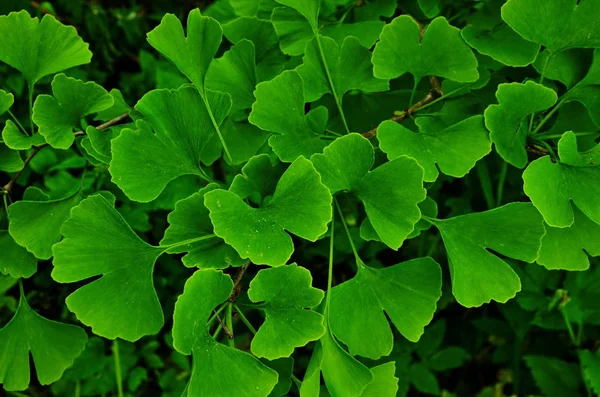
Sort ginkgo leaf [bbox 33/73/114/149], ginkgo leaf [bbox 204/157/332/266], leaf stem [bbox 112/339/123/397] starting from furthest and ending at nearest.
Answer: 1. leaf stem [bbox 112/339/123/397]
2. ginkgo leaf [bbox 33/73/114/149]
3. ginkgo leaf [bbox 204/157/332/266]

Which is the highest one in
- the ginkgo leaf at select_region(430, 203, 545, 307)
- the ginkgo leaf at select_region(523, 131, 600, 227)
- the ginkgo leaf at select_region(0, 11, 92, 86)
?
the ginkgo leaf at select_region(0, 11, 92, 86)

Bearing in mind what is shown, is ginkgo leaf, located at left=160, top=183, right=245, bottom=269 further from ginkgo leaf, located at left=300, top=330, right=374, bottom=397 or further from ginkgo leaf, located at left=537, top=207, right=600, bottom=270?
ginkgo leaf, located at left=537, top=207, right=600, bottom=270

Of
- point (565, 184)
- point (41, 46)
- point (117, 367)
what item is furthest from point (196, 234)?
point (117, 367)

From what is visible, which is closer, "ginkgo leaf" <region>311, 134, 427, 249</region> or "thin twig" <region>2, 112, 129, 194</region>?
"ginkgo leaf" <region>311, 134, 427, 249</region>

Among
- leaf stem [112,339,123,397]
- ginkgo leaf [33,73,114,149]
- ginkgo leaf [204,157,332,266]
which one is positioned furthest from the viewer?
leaf stem [112,339,123,397]

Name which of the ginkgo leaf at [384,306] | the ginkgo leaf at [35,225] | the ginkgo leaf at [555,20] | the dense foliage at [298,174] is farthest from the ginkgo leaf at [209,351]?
the ginkgo leaf at [555,20]

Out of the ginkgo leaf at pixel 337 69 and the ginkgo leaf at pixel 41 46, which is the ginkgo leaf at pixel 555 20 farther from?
the ginkgo leaf at pixel 41 46

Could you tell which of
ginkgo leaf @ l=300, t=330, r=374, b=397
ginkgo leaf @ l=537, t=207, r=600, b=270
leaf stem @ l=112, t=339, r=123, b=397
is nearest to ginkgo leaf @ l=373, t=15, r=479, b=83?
ginkgo leaf @ l=537, t=207, r=600, b=270

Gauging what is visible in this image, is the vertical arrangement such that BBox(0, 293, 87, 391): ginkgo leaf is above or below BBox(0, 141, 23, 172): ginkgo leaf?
below
